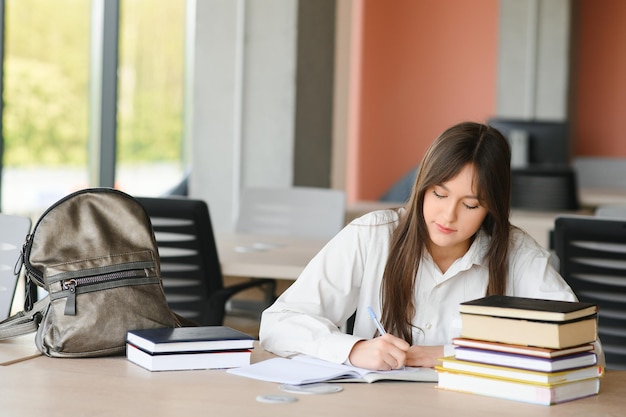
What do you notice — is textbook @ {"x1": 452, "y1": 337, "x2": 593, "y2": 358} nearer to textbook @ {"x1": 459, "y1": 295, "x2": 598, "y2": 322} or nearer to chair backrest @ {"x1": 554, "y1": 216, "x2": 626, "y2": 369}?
textbook @ {"x1": 459, "y1": 295, "x2": 598, "y2": 322}

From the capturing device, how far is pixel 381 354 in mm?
1931

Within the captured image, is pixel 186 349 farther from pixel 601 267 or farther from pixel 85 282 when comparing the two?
pixel 601 267

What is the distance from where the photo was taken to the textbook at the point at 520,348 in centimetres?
173

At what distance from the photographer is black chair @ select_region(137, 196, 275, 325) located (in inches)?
139

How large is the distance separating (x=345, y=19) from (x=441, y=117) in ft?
10.2

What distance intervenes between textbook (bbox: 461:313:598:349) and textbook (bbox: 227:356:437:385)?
0.15 meters

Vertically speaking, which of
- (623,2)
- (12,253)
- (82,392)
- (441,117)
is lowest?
(82,392)

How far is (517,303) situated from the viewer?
1816 millimetres

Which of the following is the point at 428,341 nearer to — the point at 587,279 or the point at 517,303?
the point at 517,303

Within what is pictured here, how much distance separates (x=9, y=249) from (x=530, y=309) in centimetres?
135

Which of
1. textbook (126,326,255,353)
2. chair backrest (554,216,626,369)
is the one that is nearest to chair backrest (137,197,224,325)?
chair backrest (554,216,626,369)

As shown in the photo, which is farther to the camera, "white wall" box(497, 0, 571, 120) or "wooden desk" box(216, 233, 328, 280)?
"white wall" box(497, 0, 571, 120)

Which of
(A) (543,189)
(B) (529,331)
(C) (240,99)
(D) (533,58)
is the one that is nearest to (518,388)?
(B) (529,331)

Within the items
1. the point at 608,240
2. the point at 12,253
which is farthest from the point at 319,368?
the point at 608,240
